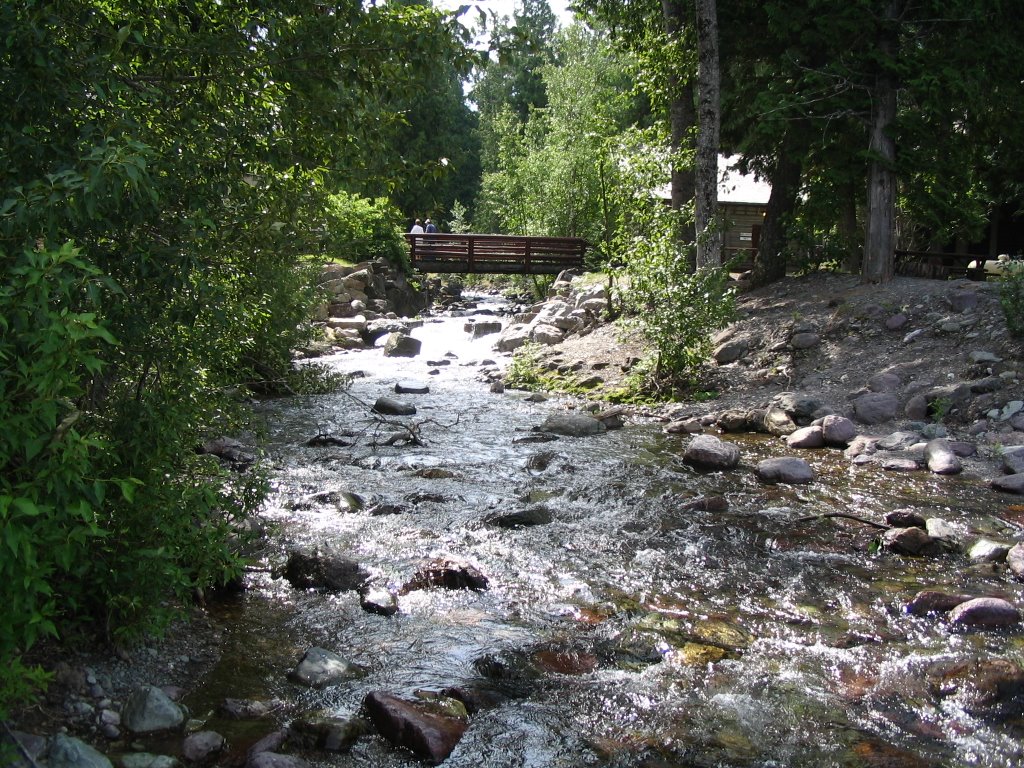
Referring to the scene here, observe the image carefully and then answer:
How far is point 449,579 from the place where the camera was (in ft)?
21.4

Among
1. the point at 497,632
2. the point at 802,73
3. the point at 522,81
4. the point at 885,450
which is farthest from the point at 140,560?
the point at 522,81

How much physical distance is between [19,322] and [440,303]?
3533 centimetres

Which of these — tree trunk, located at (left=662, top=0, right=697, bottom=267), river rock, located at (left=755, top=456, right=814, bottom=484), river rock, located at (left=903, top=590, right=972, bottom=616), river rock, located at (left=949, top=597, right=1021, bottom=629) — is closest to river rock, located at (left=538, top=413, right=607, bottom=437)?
river rock, located at (left=755, top=456, right=814, bottom=484)

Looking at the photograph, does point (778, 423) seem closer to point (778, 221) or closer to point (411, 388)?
point (411, 388)

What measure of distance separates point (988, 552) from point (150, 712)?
21.0 feet

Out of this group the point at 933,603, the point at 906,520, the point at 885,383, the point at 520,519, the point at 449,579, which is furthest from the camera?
the point at 885,383

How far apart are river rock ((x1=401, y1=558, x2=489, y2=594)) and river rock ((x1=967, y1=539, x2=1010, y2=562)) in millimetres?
4073

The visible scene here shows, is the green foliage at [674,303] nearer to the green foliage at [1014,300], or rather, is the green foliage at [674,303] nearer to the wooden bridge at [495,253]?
the green foliage at [1014,300]

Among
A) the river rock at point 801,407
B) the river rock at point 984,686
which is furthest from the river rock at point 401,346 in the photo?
the river rock at point 984,686

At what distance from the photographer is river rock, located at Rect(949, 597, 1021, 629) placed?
5.77 metres

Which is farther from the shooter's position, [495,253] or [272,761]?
[495,253]

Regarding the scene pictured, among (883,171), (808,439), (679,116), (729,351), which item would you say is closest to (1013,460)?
(808,439)

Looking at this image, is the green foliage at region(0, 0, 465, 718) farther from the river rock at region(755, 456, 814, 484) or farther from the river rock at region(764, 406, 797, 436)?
the river rock at region(764, 406, 797, 436)

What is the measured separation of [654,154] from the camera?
671 inches
